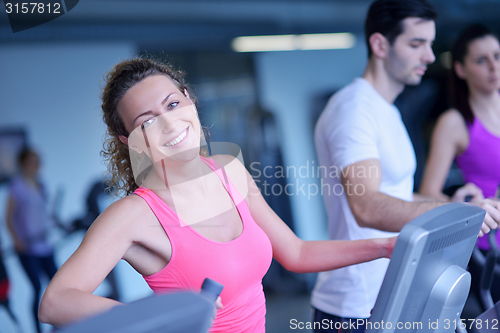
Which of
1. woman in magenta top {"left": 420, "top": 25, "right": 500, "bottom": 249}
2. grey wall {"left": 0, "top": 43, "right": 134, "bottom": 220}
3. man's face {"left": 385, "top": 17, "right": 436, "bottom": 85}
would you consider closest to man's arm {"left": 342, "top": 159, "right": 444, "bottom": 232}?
man's face {"left": 385, "top": 17, "right": 436, "bottom": 85}

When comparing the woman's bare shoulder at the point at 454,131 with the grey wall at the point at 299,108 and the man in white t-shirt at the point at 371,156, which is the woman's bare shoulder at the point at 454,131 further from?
the grey wall at the point at 299,108

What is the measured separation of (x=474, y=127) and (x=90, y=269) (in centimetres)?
194

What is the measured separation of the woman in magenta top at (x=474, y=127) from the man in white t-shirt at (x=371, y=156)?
0.47 m

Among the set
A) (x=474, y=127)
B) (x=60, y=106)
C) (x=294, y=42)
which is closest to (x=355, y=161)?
(x=474, y=127)

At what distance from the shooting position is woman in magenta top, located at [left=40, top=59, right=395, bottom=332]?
977 millimetres

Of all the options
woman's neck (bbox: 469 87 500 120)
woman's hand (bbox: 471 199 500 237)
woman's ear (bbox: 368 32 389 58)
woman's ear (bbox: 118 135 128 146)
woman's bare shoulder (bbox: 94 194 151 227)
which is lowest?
woman's neck (bbox: 469 87 500 120)

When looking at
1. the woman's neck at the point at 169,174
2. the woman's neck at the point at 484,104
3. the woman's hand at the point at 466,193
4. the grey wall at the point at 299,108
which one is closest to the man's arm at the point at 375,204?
the woman's hand at the point at 466,193

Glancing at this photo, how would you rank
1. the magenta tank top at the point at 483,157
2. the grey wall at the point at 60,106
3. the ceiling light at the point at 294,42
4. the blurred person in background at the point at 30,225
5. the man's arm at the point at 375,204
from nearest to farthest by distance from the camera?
1. the man's arm at the point at 375,204
2. the magenta tank top at the point at 483,157
3. the blurred person in background at the point at 30,225
4. the grey wall at the point at 60,106
5. the ceiling light at the point at 294,42

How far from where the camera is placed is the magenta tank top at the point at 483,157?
2039 millimetres

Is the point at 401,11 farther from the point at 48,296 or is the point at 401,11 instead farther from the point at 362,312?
the point at 48,296

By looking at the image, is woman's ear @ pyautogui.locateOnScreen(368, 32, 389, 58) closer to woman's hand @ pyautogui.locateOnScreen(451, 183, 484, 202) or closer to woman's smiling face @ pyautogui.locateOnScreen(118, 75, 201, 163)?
woman's hand @ pyautogui.locateOnScreen(451, 183, 484, 202)

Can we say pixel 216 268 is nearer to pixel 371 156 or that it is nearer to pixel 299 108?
pixel 371 156

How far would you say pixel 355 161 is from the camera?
1.43 m

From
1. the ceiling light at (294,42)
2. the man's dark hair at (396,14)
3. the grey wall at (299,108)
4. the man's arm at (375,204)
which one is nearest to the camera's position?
the man's arm at (375,204)
